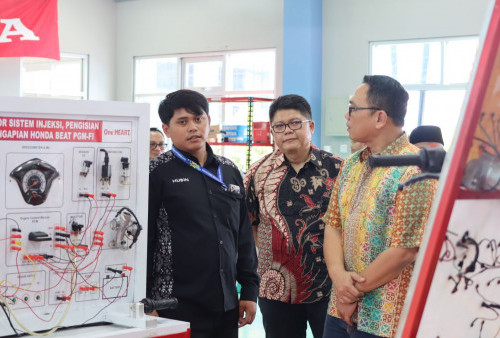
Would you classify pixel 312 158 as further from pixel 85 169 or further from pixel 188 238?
pixel 85 169

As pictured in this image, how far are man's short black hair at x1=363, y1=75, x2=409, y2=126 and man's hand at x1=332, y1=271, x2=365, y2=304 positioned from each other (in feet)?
1.69

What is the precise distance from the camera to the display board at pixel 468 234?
0.74 metres

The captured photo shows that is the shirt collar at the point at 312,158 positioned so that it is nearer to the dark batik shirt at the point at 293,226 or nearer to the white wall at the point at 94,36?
the dark batik shirt at the point at 293,226

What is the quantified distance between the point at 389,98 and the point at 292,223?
29.8 inches

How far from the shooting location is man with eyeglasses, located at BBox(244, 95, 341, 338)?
2764 mm

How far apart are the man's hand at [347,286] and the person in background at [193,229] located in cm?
38

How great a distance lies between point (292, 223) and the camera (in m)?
2.78

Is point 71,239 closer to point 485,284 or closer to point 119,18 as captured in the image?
point 485,284

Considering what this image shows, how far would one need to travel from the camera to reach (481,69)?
29.0 inches

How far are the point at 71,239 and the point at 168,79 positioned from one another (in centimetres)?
867

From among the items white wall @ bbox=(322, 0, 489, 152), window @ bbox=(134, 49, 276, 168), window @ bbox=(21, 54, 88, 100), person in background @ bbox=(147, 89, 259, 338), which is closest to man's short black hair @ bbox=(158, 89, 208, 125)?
person in background @ bbox=(147, 89, 259, 338)

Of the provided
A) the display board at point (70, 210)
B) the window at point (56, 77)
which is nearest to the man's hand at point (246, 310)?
the display board at point (70, 210)

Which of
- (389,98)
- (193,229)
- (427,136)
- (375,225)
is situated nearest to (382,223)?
(375,225)

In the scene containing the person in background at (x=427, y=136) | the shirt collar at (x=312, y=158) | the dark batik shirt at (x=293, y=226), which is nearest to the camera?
the dark batik shirt at (x=293, y=226)
